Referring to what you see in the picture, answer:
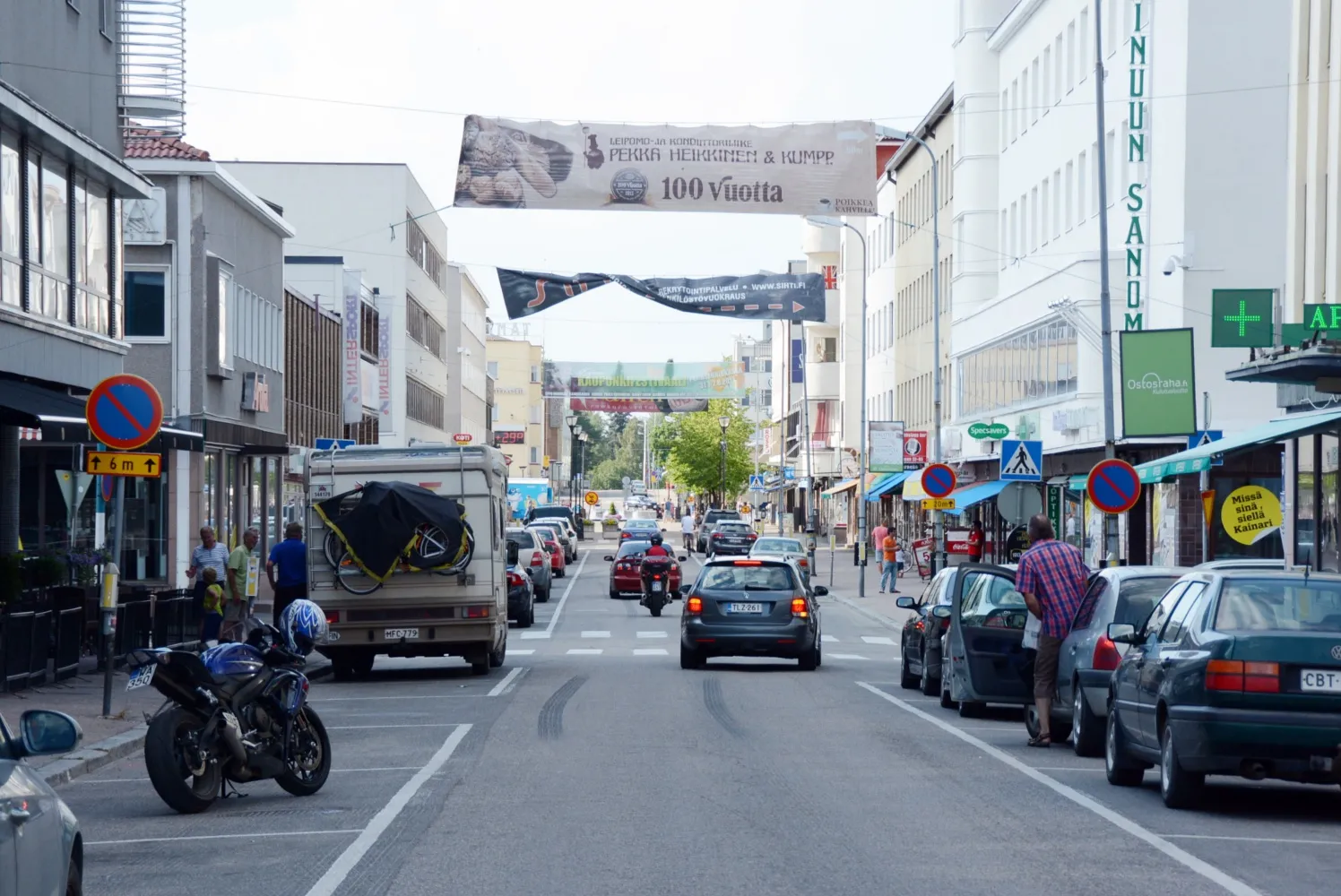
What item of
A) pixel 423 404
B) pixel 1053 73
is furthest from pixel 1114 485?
pixel 423 404

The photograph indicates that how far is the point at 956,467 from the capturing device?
201 ft

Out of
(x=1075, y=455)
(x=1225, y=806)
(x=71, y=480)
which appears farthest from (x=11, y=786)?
(x=1075, y=455)

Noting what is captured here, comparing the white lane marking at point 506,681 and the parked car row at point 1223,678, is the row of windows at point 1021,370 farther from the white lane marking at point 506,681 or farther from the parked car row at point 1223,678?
the parked car row at point 1223,678

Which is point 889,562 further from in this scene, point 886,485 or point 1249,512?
point 1249,512

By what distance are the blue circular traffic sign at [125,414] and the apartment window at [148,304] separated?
74.8 ft

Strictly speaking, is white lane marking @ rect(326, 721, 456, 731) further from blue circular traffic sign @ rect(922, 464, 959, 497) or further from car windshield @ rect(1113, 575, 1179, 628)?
blue circular traffic sign @ rect(922, 464, 959, 497)

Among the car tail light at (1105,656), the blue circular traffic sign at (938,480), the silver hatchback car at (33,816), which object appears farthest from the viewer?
the blue circular traffic sign at (938,480)

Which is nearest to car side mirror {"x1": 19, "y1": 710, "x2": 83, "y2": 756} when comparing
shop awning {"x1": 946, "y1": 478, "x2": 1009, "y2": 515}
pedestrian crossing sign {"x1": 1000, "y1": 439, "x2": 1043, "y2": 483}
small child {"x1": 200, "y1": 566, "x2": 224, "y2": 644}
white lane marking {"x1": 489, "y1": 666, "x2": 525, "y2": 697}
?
white lane marking {"x1": 489, "y1": 666, "x2": 525, "y2": 697}

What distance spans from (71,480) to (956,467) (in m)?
34.3

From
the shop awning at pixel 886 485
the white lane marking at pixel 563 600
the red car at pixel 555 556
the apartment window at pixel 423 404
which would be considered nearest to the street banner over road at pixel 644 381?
the apartment window at pixel 423 404

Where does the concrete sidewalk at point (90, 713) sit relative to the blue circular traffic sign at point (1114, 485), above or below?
below

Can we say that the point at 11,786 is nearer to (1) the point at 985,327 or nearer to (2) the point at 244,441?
(2) the point at 244,441

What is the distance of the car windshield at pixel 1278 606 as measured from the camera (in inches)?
463

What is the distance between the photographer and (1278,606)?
11891mm
